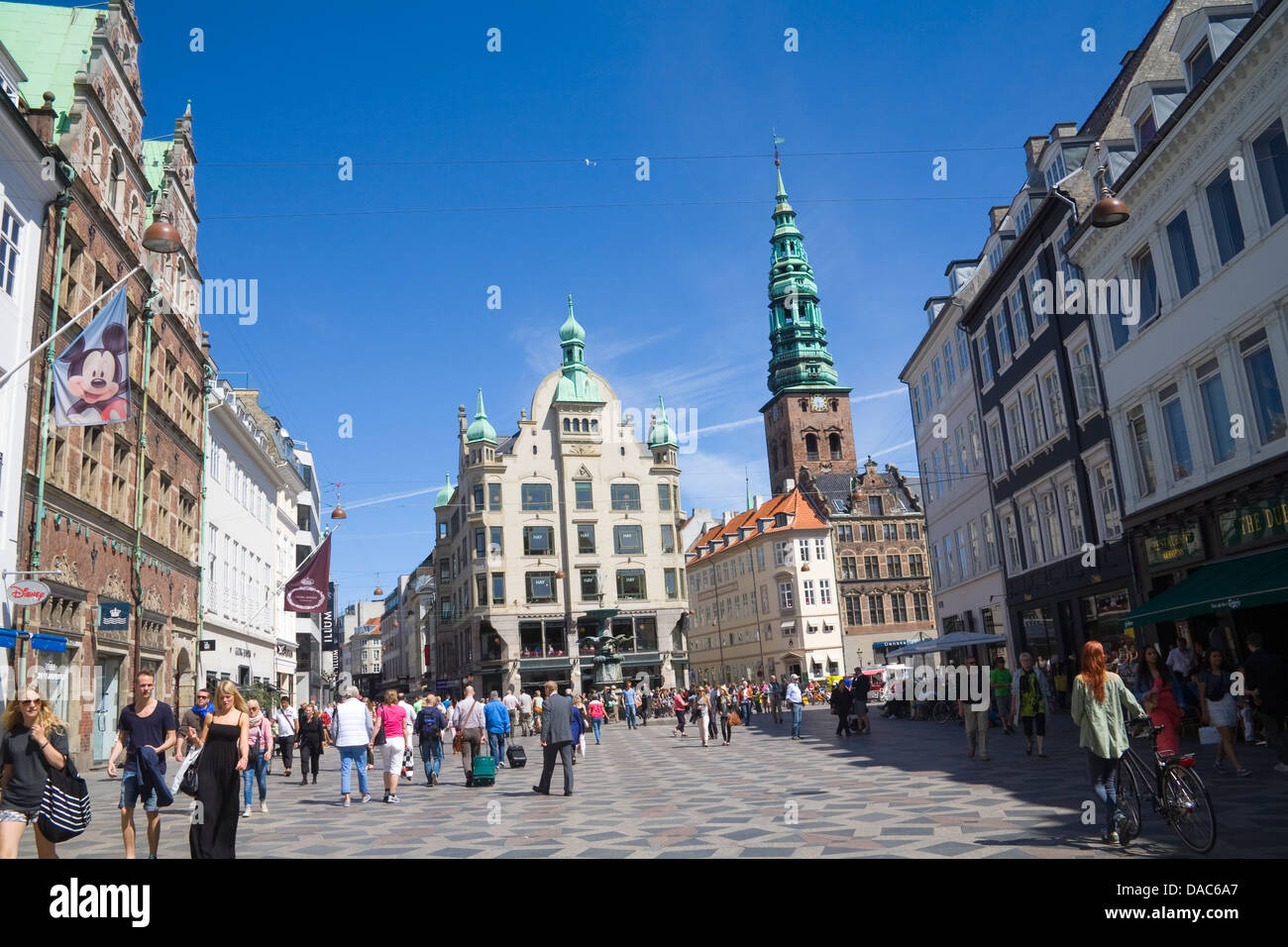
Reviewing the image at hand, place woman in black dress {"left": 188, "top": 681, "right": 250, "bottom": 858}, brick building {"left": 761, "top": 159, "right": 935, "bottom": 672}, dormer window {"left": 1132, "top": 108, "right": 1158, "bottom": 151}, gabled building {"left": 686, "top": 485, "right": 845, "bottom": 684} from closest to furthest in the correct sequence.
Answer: woman in black dress {"left": 188, "top": 681, "right": 250, "bottom": 858}, dormer window {"left": 1132, "top": 108, "right": 1158, "bottom": 151}, gabled building {"left": 686, "top": 485, "right": 845, "bottom": 684}, brick building {"left": 761, "top": 159, "right": 935, "bottom": 672}

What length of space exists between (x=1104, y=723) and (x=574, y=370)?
199ft

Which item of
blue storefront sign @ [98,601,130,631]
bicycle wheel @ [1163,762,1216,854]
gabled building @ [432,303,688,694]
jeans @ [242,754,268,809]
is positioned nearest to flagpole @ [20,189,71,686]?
blue storefront sign @ [98,601,130,631]

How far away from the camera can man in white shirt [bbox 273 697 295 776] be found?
21105 mm

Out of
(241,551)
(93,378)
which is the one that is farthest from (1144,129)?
(241,551)

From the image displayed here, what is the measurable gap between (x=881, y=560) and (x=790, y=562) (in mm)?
8532

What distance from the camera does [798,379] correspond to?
334 feet

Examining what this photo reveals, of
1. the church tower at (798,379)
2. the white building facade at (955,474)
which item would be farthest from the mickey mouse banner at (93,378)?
the church tower at (798,379)

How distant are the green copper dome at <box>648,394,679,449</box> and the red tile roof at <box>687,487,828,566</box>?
44.3 ft

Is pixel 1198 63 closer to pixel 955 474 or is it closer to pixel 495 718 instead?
pixel 495 718

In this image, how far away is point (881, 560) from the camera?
3039 inches

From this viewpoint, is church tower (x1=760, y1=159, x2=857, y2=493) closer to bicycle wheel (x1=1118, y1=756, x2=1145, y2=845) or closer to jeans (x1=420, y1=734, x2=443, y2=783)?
jeans (x1=420, y1=734, x2=443, y2=783)

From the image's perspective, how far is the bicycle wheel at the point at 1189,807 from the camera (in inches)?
312

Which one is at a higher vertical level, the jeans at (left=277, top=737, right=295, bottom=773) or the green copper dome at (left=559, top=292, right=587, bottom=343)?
the green copper dome at (left=559, top=292, right=587, bottom=343)
